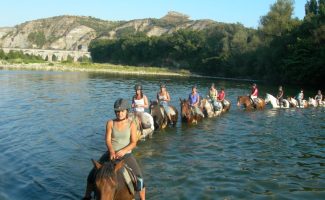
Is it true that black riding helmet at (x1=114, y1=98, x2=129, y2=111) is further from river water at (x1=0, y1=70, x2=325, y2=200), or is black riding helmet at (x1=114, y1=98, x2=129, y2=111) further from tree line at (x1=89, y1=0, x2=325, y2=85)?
tree line at (x1=89, y1=0, x2=325, y2=85)

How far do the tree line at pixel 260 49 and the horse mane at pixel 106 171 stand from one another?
195ft

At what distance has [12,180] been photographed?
38.4 feet

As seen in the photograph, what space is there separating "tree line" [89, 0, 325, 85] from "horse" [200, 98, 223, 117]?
41449 millimetres

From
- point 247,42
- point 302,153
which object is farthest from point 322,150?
point 247,42

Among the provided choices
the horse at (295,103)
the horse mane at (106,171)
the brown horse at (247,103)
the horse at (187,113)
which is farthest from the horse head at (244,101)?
the horse mane at (106,171)

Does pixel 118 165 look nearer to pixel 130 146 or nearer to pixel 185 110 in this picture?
pixel 130 146

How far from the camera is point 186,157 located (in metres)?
14.5

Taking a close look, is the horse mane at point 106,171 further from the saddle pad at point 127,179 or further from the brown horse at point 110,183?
the saddle pad at point 127,179

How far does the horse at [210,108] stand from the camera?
24.0 m

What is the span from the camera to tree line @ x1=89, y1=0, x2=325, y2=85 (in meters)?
66.8

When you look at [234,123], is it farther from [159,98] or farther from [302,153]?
[302,153]

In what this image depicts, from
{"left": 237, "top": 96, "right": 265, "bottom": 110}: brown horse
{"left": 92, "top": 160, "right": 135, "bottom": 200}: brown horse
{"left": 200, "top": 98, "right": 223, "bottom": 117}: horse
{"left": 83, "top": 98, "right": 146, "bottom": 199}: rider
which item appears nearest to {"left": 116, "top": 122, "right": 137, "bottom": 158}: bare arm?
{"left": 83, "top": 98, "right": 146, "bottom": 199}: rider

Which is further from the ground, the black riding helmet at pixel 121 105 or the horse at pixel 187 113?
the black riding helmet at pixel 121 105

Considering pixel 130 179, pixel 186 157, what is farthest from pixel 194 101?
pixel 130 179
